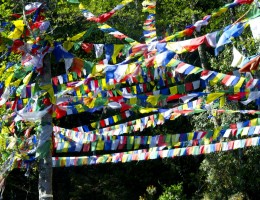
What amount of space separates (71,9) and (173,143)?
567 centimetres

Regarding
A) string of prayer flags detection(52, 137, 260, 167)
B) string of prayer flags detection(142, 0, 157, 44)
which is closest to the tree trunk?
string of prayer flags detection(52, 137, 260, 167)

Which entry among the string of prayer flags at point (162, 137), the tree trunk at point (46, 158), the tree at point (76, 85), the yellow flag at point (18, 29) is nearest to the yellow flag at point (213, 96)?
the tree at point (76, 85)

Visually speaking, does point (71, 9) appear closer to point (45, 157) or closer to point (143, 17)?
point (143, 17)

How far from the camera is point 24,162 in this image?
693cm

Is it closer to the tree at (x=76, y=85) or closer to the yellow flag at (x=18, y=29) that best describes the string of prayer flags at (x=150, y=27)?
the tree at (x=76, y=85)

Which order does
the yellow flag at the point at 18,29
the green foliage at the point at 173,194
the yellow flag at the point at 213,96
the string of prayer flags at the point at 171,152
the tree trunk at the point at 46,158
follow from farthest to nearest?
1. the green foliage at the point at 173,194
2. the string of prayer flags at the point at 171,152
3. the tree trunk at the point at 46,158
4. the yellow flag at the point at 213,96
5. the yellow flag at the point at 18,29

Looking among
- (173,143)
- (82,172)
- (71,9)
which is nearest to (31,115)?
(173,143)

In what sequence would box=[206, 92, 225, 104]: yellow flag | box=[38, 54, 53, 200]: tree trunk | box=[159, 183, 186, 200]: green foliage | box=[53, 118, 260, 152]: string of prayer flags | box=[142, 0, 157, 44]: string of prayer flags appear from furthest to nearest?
box=[159, 183, 186, 200]: green foliage, box=[142, 0, 157, 44]: string of prayer flags, box=[53, 118, 260, 152]: string of prayer flags, box=[38, 54, 53, 200]: tree trunk, box=[206, 92, 225, 104]: yellow flag

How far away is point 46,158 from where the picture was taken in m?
6.21

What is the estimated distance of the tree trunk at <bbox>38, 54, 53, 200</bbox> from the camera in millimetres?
6152

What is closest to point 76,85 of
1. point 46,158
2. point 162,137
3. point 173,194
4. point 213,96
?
point 46,158

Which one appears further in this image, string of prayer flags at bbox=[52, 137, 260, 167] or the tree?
string of prayer flags at bbox=[52, 137, 260, 167]

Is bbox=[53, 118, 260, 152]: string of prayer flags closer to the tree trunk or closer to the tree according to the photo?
the tree

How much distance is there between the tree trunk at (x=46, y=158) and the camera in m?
6.15
